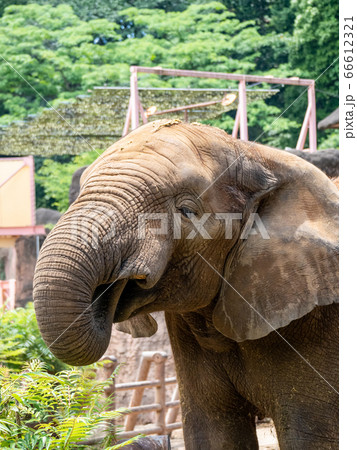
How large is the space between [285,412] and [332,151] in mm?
7430

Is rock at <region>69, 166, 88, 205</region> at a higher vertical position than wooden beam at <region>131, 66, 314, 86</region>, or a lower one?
lower

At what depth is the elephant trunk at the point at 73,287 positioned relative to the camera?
3.08 m

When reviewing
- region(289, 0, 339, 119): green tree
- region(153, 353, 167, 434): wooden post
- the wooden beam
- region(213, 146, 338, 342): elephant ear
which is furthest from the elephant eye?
region(289, 0, 339, 119): green tree

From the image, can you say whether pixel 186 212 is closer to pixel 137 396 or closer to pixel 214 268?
pixel 214 268

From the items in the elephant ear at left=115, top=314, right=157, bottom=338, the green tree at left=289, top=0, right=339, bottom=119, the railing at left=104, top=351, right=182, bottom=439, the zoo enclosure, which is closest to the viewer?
the elephant ear at left=115, top=314, right=157, bottom=338

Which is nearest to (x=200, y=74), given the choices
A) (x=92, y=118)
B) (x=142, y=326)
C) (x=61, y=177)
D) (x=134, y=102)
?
(x=134, y=102)

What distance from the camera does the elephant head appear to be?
3.14m

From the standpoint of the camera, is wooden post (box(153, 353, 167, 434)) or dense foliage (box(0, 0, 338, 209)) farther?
dense foliage (box(0, 0, 338, 209))

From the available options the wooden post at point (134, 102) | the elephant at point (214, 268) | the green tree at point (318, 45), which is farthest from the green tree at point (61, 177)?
the elephant at point (214, 268)

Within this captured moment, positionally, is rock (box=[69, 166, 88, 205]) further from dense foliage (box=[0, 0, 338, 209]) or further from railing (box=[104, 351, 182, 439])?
dense foliage (box=[0, 0, 338, 209])

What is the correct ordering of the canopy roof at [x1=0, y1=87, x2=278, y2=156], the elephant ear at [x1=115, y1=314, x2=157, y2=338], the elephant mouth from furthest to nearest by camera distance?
the canopy roof at [x1=0, y1=87, x2=278, y2=156], the elephant ear at [x1=115, y1=314, x2=157, y2=338], the elephant mouth

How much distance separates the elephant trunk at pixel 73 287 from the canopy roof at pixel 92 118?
11239 mm
